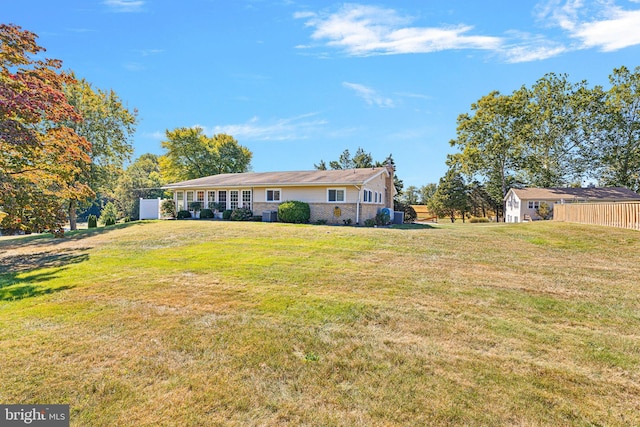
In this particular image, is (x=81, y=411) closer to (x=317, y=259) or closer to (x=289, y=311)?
(x=289, y=311)

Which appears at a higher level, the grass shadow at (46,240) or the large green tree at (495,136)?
the large green tree at (495,136)

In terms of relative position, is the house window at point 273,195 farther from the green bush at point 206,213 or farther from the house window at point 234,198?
the green bush at point 206,213

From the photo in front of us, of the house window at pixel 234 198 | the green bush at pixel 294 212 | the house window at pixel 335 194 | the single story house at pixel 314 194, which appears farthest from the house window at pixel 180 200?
the house window at pixel 335 194

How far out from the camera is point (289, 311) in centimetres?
504

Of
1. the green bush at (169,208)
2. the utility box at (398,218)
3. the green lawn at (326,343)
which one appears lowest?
the green lawn at (326,343)

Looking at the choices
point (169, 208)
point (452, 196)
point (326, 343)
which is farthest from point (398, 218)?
point (452, 196)

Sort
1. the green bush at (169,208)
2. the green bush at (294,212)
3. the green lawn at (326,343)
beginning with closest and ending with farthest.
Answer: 1. the green lawn at (326,343)
2. the green bush at (294,212)
3. the green bush at (169,208)

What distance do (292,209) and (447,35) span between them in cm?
1267

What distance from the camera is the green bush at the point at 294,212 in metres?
20.6

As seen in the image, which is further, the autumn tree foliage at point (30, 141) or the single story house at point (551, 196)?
the single story house at point (551, 196)

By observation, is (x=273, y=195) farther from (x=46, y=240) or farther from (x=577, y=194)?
(x=577, y=194)

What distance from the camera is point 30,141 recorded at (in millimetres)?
8938

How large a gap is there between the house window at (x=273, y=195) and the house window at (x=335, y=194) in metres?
4.06

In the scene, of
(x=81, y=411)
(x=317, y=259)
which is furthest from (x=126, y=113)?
(x=81, y=411)
